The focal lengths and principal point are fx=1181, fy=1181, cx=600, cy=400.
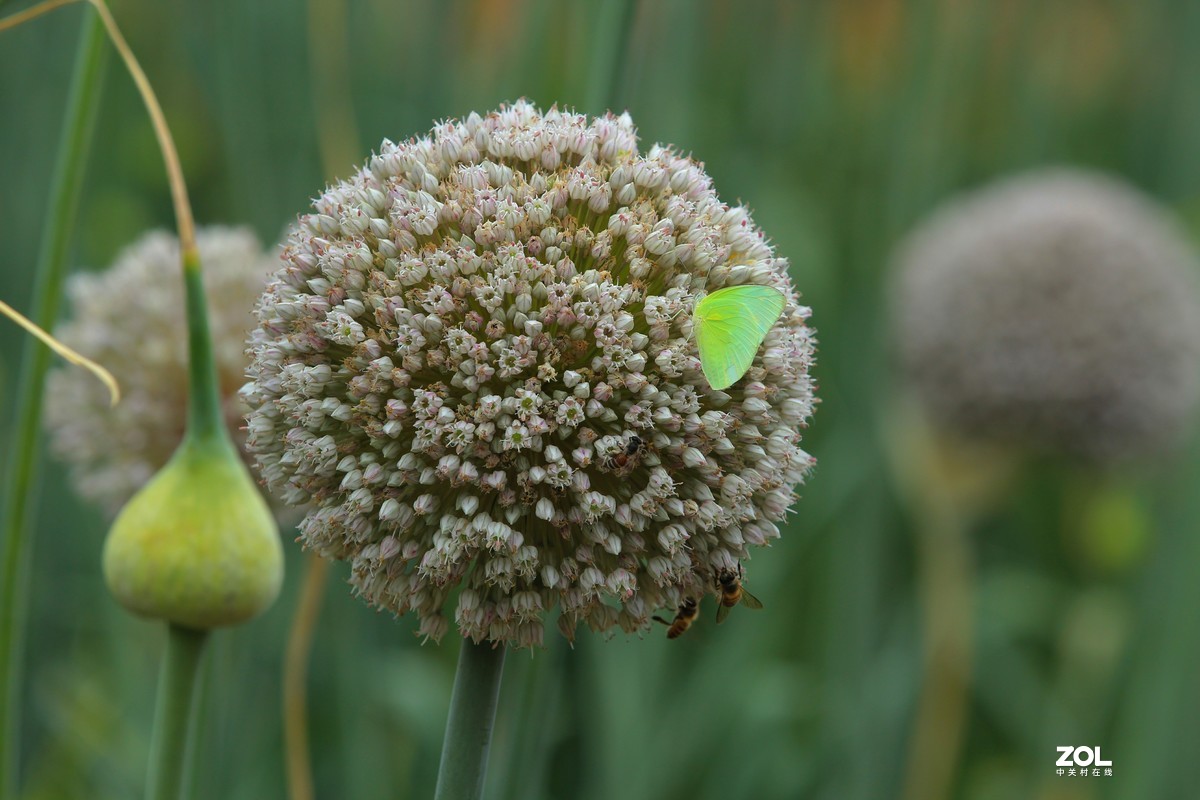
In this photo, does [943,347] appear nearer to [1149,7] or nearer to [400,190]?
[1149,7]

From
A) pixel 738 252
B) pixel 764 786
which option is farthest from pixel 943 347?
pixel 738 252

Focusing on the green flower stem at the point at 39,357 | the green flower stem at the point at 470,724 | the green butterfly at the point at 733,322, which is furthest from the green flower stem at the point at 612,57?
the green flower stem at the point at 470,724

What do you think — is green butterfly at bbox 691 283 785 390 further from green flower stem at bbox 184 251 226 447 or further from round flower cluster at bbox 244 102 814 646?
green flower stem at bbox 184 251 226 447

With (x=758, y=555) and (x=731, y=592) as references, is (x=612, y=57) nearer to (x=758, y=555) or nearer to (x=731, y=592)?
(x=731, y=592)

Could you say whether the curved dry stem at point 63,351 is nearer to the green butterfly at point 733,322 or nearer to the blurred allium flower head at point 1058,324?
the green butterfly at point 733,322

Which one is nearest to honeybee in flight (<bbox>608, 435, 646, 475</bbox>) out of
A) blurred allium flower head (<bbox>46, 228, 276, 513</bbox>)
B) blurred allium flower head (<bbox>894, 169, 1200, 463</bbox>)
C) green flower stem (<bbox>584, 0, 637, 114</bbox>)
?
green flower stem (<bbox>584, 0, 637, 114</bbox>)

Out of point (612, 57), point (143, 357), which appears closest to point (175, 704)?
point (612, 57)
